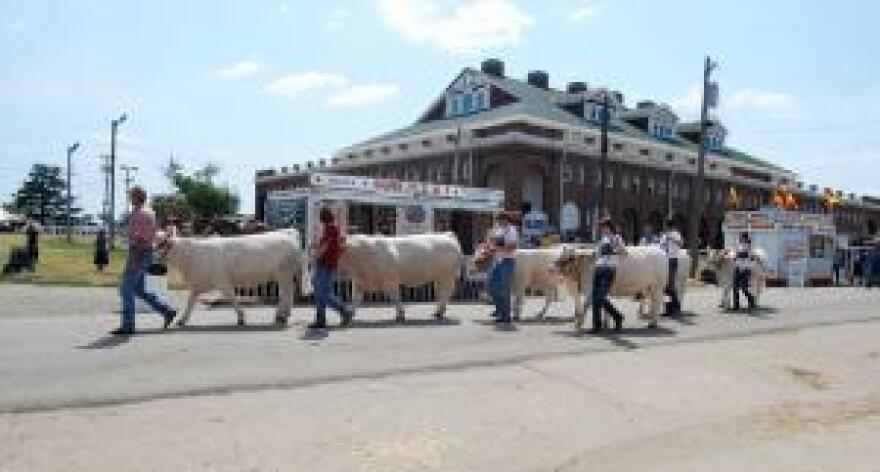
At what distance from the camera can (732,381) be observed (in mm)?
15969

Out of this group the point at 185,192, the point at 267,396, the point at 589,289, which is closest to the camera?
the point at 267,396

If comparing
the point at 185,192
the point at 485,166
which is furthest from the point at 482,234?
the point at 185,192

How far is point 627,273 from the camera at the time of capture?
790 inches

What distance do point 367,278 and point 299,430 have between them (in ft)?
30.6

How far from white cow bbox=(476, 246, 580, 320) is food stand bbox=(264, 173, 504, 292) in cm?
493

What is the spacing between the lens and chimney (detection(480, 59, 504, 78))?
9262 cm

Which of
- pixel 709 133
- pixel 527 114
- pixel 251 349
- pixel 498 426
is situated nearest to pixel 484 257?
pixel 251 349

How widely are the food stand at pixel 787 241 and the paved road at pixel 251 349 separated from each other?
81.2 ft

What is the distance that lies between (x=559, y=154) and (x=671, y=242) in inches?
2430

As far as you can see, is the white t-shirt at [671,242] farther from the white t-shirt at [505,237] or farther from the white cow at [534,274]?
the white t-shirt at [505,237]

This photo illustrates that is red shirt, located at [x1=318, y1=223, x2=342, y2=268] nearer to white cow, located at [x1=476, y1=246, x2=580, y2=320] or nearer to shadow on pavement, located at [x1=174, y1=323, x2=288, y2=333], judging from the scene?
shadow on pavement, located at [x1=174, y1=323, x2=288, y2=333]

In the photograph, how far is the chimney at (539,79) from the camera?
96312mm

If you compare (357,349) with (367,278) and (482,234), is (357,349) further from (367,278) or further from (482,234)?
(482,234)

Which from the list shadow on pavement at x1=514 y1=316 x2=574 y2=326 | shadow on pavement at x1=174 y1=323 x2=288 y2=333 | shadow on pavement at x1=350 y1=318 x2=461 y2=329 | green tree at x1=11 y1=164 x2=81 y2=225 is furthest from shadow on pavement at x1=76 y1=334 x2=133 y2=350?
green tree at x1=11 y1=164 x2=81 y2=225
